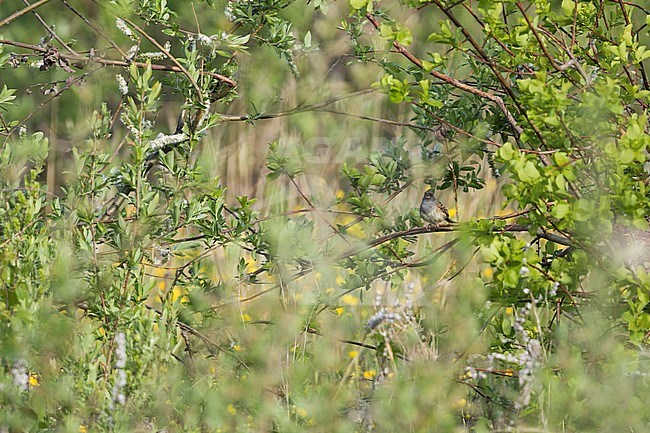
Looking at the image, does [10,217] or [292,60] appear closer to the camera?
[10,217]

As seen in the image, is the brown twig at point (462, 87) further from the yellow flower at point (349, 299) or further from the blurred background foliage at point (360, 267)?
the yellow flower at point (349, 299)

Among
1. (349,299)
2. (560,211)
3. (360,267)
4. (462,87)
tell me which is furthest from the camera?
(349,299)

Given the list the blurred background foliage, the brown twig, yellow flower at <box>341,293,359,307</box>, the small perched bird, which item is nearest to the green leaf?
the blurred background foliage

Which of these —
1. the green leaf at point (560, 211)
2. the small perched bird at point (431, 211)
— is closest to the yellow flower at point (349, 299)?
the small perched bird at point (431, 211)

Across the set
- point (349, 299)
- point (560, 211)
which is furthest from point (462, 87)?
point (349, 299)

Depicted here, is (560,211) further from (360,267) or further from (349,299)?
(349,299)

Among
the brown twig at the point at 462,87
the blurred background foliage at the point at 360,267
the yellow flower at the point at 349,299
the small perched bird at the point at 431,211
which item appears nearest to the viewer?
the blurred background foliage at the point at 360,267

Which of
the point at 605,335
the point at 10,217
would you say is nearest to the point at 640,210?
the point at 605,335

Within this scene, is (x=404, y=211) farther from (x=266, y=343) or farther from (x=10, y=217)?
(x=10, y=217)

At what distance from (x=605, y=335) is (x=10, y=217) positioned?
1.16 m

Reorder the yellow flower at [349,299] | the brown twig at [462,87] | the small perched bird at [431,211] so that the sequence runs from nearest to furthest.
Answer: the brown twig at [462,87] < the small perched bird at [431,211] < the yellow flower at [349,299]

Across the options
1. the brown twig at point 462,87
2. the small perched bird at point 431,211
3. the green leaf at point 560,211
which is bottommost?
the small perched bird at point 431,211

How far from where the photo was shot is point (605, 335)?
1831mm

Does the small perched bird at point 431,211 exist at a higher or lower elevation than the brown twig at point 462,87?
lower
